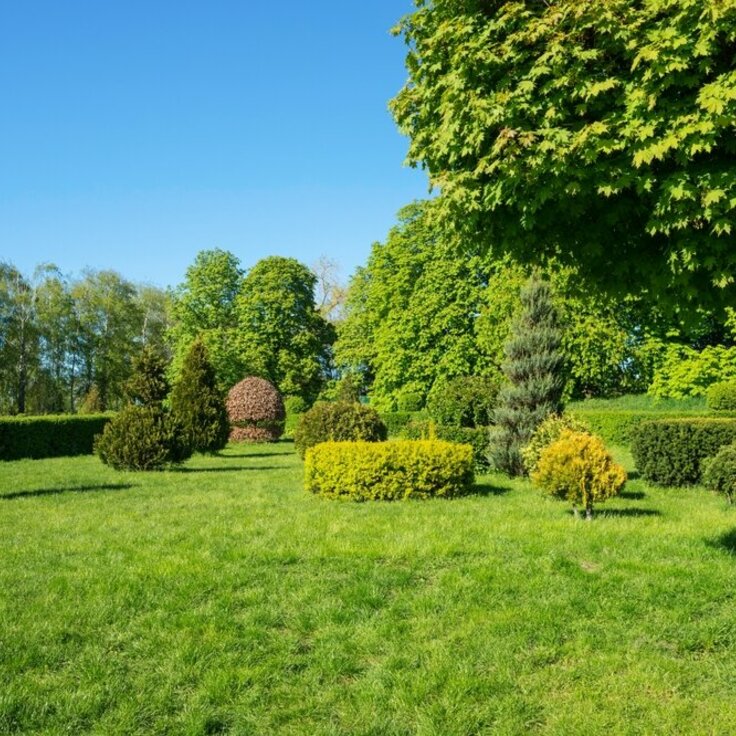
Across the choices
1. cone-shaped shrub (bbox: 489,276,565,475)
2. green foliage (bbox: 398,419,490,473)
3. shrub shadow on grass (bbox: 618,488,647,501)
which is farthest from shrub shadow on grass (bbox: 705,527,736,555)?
green foliage (bbox: 398,419,490,473)

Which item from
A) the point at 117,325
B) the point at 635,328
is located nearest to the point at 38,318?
the point at 117,325

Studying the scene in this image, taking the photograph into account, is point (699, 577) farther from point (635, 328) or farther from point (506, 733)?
point (635, 328)

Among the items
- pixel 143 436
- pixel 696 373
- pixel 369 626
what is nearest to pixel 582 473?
pixel 369 626

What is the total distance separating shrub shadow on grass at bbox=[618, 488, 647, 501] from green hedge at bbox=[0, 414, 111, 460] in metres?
19.8

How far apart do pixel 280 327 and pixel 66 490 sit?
2981 centimetres

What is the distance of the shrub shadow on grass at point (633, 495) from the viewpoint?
520 inches

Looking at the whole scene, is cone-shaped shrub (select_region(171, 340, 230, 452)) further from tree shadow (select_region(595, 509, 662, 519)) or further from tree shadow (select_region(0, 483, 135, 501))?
tree shadow (select_region(595, 509, 662, 519))

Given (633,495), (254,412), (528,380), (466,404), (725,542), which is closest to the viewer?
(725,542)

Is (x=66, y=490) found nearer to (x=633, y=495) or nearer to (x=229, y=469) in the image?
(x=229, y=469)

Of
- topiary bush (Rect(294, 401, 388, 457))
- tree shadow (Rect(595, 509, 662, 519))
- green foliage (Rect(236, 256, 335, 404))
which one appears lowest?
tree shadow (Rect(595, 509, 662, 519))

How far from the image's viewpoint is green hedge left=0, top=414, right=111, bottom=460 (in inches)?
994

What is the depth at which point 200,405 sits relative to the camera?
2562 cm

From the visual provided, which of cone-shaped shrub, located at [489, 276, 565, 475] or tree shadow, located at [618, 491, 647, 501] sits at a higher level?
cone-shaped shrub, located at [489, 276, 565, 475]

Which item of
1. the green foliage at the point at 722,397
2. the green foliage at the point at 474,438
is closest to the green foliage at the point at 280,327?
the green foliage at the point at 722,397
